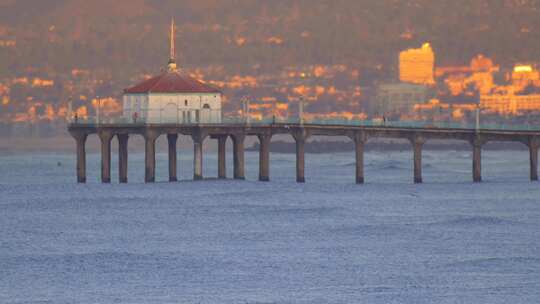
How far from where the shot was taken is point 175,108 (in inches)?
4963

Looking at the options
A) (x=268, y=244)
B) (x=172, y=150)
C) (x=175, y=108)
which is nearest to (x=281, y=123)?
(x=175, y=108)

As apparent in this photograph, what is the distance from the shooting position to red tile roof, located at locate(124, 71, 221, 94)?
414 feet

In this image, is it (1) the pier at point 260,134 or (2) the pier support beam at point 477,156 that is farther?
(2) the pier support beam at point 477,156

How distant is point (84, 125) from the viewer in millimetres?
126188

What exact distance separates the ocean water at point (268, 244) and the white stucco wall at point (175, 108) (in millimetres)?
5542

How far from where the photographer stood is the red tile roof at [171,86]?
126250 mm

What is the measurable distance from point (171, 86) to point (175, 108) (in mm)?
1865

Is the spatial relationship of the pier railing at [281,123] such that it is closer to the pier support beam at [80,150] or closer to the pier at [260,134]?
the pier at [260,134]

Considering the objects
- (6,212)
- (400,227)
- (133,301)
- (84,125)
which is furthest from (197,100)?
(133,301)

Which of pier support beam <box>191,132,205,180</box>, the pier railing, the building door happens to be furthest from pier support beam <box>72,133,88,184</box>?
pier support beam <box>191,132,205,180</box>

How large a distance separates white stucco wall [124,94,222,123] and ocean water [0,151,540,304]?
554 cm

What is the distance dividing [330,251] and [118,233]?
48.8ft

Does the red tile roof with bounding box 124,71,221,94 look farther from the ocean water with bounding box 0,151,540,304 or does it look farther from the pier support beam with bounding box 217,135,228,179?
the ocean water with bounding box 0,151,540,304

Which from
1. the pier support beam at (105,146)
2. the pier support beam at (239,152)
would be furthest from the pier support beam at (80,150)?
the pier support beam at (239,152)
